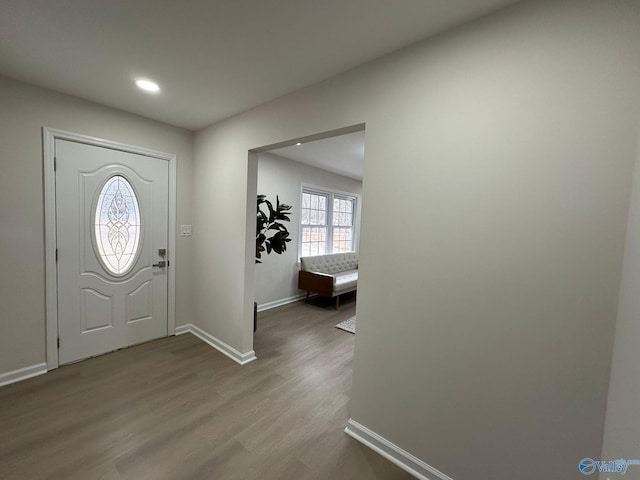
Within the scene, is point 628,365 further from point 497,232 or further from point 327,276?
point 327,276

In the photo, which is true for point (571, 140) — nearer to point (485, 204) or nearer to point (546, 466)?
point (485, 204)

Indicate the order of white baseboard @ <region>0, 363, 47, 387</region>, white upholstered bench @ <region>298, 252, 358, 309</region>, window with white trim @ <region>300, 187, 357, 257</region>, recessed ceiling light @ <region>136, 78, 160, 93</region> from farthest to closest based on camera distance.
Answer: window with white trim @ <region>300, 187, 357, 257</region>
white upholstered bench @ <region>298, 252, 358, 309</region>
white baseboard @ <region>0, 363, 47, 387</region>
recessed ceiling light @ <region>136, 78, 160, 93</region>

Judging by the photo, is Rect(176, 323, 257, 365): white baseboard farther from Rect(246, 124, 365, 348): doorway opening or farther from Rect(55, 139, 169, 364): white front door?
Rect(246, 124, 365, 348): doorway opening

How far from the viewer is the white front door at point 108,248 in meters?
2.50

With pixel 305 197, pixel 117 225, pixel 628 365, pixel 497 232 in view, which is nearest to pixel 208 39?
pixel 497 232

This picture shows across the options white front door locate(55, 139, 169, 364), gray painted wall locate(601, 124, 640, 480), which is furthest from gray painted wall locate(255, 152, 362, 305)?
gray painted wall locate(601, 124, 640, 480)

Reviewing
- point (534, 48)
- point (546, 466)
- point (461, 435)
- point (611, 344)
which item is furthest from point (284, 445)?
point (534, 48)

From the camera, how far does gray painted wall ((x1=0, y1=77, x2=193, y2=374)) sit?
7.14 feet

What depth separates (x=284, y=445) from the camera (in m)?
1.75

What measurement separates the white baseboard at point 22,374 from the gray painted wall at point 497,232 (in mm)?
2779

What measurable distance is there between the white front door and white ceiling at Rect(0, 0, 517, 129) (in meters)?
0.72

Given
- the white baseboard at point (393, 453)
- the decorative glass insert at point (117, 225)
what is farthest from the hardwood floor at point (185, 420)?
the decorative glass insert at point (117, 225)

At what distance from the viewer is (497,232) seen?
4.34 ft

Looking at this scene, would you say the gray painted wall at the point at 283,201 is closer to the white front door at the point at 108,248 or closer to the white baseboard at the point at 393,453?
the white front door at the point at 108,248
